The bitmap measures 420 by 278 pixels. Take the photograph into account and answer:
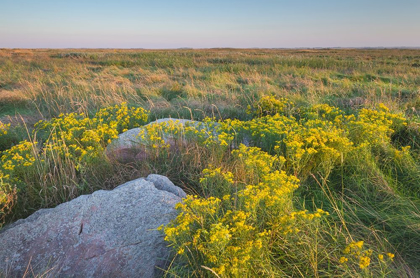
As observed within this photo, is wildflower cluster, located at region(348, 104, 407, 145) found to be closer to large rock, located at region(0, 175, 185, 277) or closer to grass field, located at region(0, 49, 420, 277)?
grass field, located at region(0, 49, 420, 277)

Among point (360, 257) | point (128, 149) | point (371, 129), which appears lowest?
point (128, 149)

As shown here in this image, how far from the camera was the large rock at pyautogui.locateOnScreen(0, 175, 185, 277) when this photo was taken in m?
2.10

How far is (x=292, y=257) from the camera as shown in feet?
6.68

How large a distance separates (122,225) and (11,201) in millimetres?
1487

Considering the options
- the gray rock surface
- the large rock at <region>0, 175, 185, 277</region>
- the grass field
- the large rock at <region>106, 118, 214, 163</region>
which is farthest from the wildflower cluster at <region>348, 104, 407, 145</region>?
the large rock at <region>0, 175, 185, 277</region>

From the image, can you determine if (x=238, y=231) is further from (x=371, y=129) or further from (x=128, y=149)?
(x=371, y=129)

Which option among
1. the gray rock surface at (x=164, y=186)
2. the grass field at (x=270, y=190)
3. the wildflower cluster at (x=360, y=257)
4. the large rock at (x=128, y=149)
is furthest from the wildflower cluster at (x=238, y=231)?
the large rock at (x=128, y=149)

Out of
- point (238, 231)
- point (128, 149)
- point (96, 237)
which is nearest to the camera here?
point (238, 231)

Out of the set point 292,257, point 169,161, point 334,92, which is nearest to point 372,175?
point 292,257

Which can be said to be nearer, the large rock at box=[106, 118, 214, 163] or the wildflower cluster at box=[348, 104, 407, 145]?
the wildflower cluster at box=[348, 104, 407, 145]

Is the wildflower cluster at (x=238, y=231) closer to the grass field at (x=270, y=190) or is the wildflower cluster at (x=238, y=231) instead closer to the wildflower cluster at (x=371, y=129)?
the grass field at (x=270, y=190)

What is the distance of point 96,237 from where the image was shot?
230 centimetres

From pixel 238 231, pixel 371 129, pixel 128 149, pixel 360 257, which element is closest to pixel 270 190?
pixel 238 231

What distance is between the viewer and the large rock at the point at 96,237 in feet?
6.89
